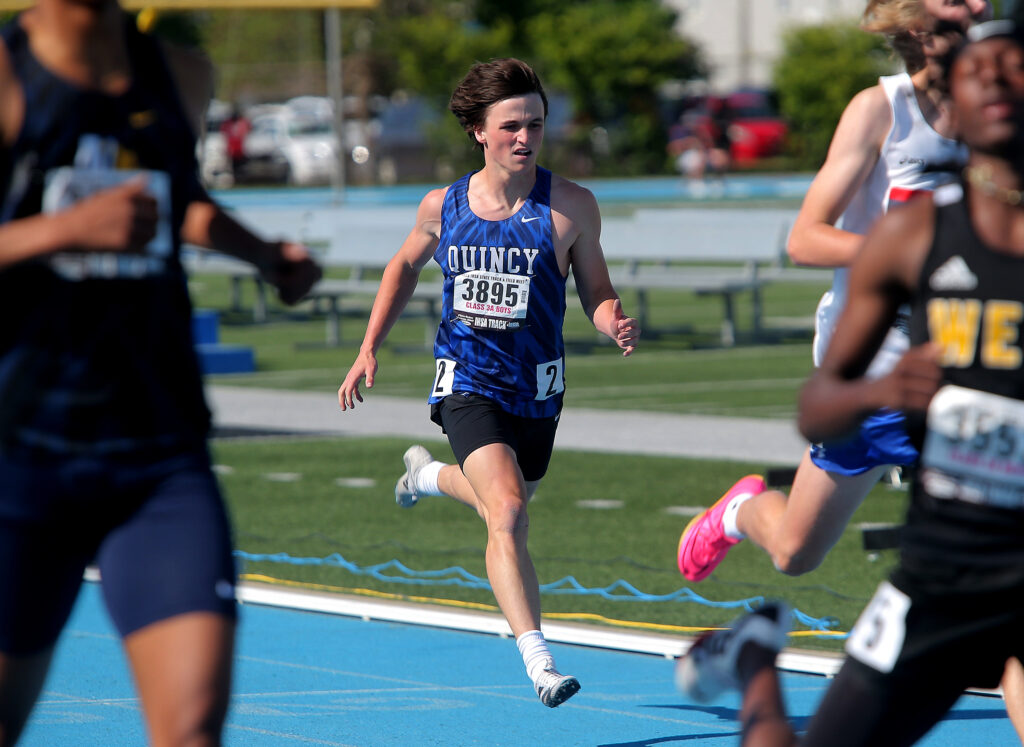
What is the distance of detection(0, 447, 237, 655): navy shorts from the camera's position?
10.5ft

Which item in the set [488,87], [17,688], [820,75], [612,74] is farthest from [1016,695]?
[612,74]

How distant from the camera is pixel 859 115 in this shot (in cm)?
497

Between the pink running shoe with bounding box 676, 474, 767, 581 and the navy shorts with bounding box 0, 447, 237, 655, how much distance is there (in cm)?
316

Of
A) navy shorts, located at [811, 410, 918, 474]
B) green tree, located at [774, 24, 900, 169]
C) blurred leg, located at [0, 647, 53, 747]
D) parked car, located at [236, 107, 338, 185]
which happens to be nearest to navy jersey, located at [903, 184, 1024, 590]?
blurred leg, located at [0, 647, 53, 747]

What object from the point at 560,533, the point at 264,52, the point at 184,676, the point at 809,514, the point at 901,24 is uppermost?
the point at 901,24

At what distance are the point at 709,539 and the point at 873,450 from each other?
124 cm

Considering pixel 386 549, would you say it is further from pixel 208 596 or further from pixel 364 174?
pixel 364 174

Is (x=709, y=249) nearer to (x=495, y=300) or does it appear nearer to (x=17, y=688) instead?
(x=495, y=300)

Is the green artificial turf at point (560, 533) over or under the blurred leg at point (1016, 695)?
under

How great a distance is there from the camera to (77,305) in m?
3.20

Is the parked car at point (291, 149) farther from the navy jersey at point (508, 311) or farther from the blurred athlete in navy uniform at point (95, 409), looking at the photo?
the blurred athlete in navy uniform at point (95, 409)

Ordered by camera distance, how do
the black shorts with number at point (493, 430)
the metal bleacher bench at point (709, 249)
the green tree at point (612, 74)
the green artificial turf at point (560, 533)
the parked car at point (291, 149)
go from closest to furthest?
the black shorts with number at point (493, 430) < the green artificial turf at point (560, 533) < the metal bleacher bench at point (709, 249) < the green tree at point (612, 74) < the parked car at point (291, 149)

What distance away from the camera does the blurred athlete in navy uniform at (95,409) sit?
10.4ft

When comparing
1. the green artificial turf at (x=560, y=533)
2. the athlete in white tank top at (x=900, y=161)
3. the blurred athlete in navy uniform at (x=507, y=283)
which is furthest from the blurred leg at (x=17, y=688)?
the green artificial turf at (x=560, y=533)
